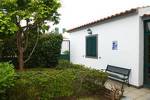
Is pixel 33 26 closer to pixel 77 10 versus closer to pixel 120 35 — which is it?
pixel 120 35

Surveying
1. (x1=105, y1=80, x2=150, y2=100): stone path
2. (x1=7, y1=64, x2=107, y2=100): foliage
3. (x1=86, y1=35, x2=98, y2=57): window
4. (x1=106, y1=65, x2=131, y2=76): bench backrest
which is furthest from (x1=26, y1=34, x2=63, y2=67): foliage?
(x1=105, y1=80, x2=150, y2=100): stone path

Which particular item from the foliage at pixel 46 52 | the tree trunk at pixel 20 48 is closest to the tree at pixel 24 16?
the tree trunk at pixel 20 48

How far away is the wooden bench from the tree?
3.62 meters

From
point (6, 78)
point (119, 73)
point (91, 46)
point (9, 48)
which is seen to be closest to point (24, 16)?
point (9, 48)

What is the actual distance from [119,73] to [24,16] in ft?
16.4

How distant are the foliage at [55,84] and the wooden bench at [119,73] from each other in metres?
1.74

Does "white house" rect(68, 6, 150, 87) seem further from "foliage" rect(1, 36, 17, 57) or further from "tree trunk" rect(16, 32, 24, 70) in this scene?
"foliage" rect(1, 36, 17, 57)

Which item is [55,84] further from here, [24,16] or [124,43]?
[124,43]

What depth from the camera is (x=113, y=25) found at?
42.7 ft

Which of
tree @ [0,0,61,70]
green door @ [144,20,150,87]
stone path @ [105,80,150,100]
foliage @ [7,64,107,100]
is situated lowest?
stone path @ [105,80,150,100]

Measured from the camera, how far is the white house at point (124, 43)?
1080 centimetres

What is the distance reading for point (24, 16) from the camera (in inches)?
385

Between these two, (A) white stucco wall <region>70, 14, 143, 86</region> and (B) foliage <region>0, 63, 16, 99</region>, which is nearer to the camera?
(B) foliage <region>0, 63, 16, 99</region>

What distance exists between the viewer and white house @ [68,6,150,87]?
35.4 feet
